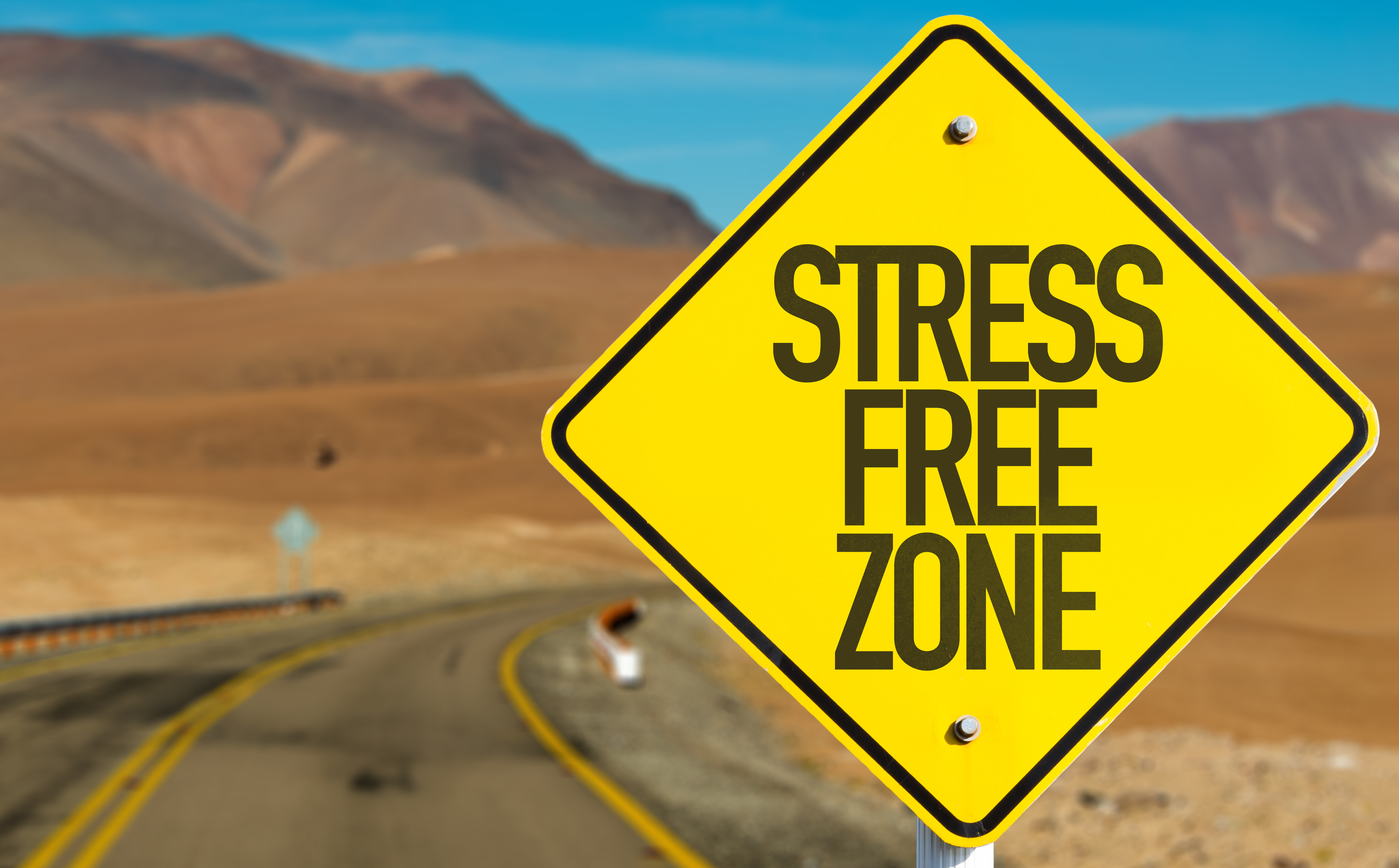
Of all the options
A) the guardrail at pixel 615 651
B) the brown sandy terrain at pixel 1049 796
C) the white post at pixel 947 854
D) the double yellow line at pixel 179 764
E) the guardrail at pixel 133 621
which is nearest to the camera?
the white post at pixel 947 854

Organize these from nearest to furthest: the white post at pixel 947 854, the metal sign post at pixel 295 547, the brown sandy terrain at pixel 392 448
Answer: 1. the white post at pixel 947 854
2. the brown sandy terrain at pixel 392 448
3. the metal sign post at pixel 295 547

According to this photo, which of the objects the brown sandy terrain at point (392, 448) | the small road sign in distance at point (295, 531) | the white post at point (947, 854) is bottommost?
the white post at point (947, 854)

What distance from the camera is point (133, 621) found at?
3103 cm

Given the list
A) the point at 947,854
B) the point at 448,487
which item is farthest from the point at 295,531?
the point at 448,487

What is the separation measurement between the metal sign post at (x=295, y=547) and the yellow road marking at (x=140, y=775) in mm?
14922

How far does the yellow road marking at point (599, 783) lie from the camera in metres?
10.5

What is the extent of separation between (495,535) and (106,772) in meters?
53.1

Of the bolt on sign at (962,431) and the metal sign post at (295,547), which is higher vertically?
the metal sign post at (295,547)

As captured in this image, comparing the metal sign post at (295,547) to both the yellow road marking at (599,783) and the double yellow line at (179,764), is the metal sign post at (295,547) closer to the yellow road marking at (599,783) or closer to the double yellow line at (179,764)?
the double yellow line at (179,764)

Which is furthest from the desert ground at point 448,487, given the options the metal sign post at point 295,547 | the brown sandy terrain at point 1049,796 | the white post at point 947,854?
the white post at point 947,854

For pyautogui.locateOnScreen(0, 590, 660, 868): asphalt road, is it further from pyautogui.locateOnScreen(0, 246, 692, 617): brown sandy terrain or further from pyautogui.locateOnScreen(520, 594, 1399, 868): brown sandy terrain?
pyautogui.locateOnScreen(0, 246, 692, 617): brown sandy terrain

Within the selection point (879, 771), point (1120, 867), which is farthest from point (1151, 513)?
point (1120, 867)

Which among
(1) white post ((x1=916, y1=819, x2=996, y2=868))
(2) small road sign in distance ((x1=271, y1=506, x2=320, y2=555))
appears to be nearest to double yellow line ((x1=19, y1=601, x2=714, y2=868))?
(1) white post ((x1=916, y1=819, x2=996, y2=868))

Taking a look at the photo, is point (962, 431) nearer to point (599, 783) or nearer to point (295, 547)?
point (599, 783)
